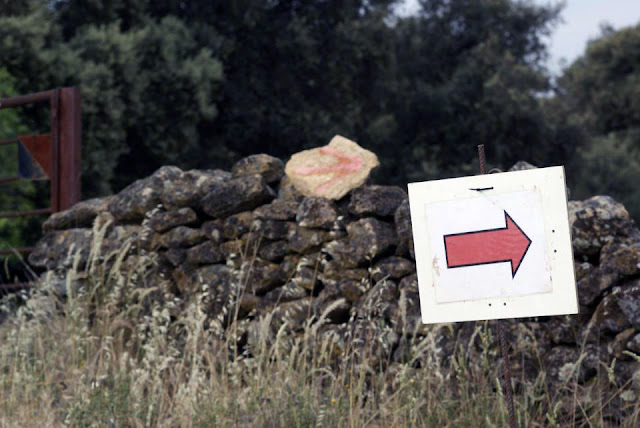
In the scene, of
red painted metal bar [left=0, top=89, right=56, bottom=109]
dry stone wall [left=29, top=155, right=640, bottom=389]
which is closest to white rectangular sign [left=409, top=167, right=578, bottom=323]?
dry stone wall [left=29, top=155, right=640, bottom=389]

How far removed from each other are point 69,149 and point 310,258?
94.3 inches

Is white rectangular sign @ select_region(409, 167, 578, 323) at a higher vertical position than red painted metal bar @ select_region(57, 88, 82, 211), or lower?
lower

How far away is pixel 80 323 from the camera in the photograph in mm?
4953

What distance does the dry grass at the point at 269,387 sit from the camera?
3.75 meters

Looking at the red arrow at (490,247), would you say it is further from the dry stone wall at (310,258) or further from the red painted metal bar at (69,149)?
the red painted metal bar at (69,149)

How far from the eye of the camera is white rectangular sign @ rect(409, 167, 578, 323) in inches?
111

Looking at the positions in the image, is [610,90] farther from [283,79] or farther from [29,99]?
[29,99]

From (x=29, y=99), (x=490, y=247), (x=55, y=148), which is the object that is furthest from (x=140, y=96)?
(x=490, y=247)

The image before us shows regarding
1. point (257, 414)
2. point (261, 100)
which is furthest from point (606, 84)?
point (257, 414)

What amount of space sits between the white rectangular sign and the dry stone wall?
0.93 meters

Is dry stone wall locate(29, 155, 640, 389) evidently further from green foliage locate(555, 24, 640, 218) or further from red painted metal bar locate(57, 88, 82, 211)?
green foliage locate(555, 24, 640, 218)

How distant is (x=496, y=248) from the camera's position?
289cm

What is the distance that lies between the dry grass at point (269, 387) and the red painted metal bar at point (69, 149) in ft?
4.72

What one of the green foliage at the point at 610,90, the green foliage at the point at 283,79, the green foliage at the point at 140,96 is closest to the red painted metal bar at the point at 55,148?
the green foliage at the point at 283,79
